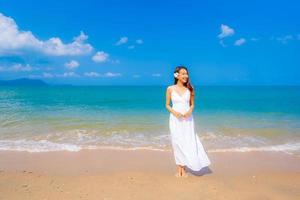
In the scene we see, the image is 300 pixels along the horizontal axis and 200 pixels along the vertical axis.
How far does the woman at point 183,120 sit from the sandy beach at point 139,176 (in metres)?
0.44

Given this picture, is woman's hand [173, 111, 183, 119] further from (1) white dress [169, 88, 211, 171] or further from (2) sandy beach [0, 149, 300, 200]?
(2) sandy beach [0, 149, 300, 200]

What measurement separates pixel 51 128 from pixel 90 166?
23.9 feet

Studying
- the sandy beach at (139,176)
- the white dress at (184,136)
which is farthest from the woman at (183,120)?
the sandy beach at (139,176)

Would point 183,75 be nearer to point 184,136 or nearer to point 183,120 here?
point 183,120

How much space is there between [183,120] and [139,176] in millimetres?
1566

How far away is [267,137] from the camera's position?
12.2m

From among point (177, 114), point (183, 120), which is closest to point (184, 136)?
point (183, 120)

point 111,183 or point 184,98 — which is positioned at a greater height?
point 184,98

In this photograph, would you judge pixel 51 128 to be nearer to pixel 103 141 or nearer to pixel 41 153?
pixel 103 141

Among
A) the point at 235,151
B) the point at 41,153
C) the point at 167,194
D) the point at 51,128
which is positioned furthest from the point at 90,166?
the point at 51,128

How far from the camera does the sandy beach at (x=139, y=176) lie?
542 centimetres

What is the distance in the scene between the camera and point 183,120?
639 centimetres

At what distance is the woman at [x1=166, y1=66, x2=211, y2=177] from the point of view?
6273 millimetres

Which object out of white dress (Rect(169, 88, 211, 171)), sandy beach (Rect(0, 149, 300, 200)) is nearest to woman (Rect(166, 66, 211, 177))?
white dress (Rect(169, 88, 211, 171))
